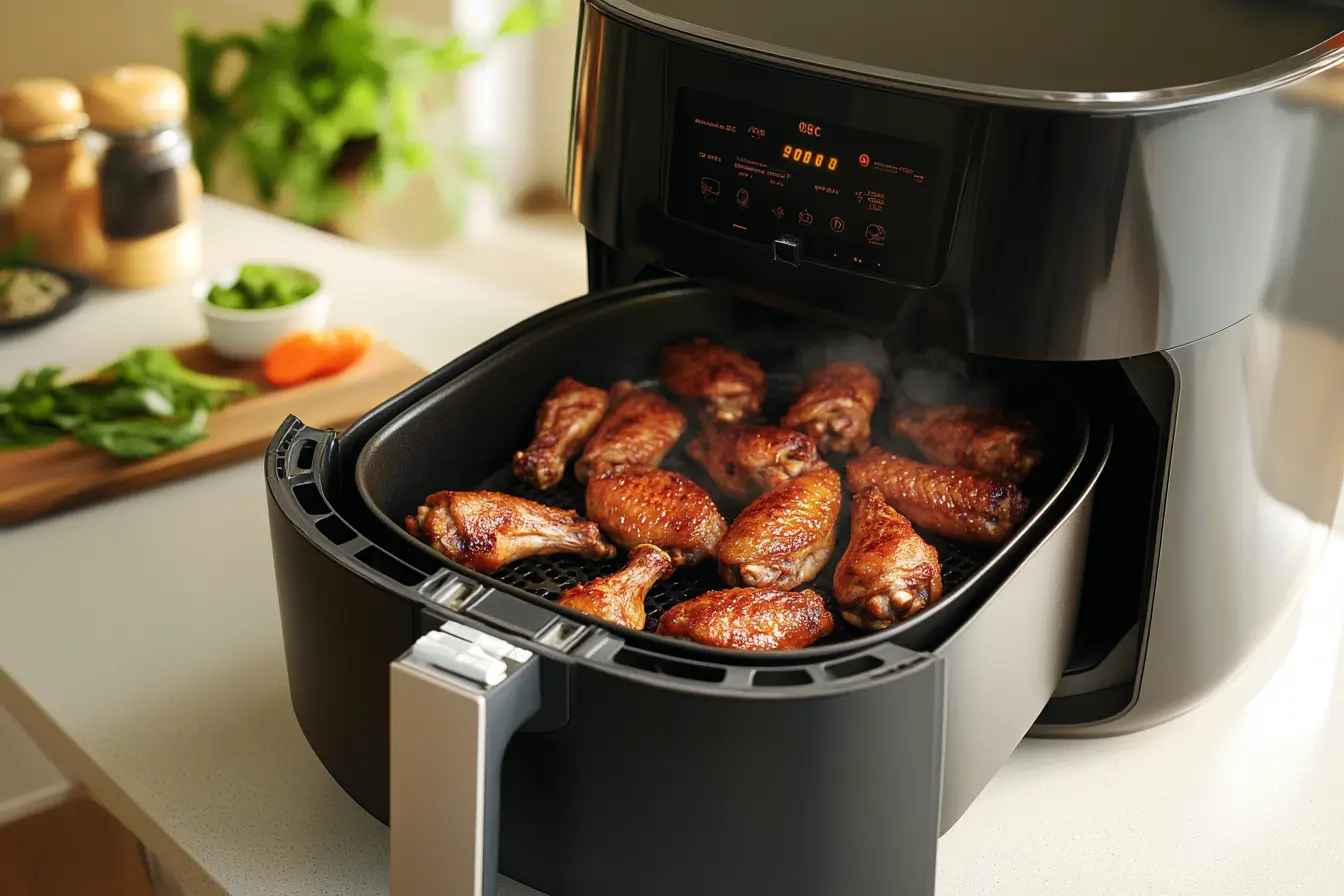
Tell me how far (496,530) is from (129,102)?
1126 millimetres

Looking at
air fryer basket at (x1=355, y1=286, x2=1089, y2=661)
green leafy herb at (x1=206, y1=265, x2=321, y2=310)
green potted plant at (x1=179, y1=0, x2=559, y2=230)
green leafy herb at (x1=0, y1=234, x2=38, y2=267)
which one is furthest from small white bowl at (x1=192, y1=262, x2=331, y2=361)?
green potted plant at (x1=179, y1=0, x2=559, y2=230)

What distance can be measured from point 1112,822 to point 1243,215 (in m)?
0.45

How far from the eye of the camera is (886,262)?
91cm

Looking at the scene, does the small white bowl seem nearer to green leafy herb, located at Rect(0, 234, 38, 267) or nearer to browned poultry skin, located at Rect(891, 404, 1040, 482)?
green leafy herb, located at Rect(0, 234, 38, 267)

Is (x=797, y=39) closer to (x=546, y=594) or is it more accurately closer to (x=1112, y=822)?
(x=546, y=594)

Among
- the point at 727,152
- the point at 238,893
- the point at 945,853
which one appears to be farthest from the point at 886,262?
the point at 238,893

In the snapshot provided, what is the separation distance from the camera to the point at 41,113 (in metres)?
1.83

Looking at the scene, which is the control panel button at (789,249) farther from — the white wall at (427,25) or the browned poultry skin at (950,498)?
the white wall at (427,25)

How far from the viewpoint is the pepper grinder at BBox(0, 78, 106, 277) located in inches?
72.3

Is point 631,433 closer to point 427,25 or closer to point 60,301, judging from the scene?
point 60,301

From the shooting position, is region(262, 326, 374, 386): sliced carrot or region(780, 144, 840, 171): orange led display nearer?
region(780, 144, 840, 171): orange led display

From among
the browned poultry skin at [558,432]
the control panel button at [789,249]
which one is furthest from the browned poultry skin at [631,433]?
the control panel button at [789,249]

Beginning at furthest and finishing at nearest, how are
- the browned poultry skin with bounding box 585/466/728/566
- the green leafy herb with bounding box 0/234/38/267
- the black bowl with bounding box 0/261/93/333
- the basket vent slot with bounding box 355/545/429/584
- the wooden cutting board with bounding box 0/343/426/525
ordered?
the green leafy herb with bounding box 0/234/38/267 → the black bowl with bounding box 0/261/93/333 → the wooden cutting board with bounding box 0/343/426/525 → the browned poultry skin with bounding box 585/466/728/566 → the basket vent slot with bounding box 355/545/429/584

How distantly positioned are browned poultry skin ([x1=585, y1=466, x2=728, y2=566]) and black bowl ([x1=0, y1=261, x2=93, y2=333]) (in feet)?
3.42
